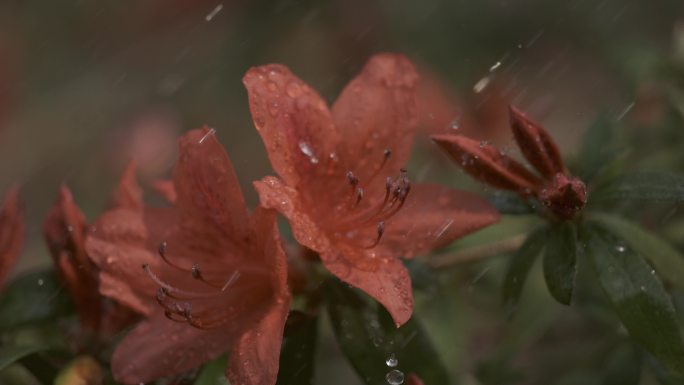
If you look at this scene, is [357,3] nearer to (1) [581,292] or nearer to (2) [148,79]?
(2) [148,79]

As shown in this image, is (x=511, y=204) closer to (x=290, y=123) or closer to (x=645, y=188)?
(x=645, y=188)

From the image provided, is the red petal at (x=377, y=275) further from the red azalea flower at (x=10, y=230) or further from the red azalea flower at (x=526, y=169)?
the red azalea flower at (x=10, y=230)

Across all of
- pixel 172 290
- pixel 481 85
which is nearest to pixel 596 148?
pixel 172 290

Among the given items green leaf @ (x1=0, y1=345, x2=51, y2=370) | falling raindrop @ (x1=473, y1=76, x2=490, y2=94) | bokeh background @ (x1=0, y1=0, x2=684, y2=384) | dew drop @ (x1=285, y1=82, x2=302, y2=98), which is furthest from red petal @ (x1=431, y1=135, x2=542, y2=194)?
falling raindrop @ (x1=473, y1=76, x2=490, y2=94)

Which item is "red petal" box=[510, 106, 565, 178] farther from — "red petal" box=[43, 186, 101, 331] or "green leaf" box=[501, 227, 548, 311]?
"red petal" box=[43, 186, 101, 331]

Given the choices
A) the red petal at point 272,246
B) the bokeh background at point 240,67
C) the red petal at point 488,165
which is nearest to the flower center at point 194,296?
the red petal at point 272,246

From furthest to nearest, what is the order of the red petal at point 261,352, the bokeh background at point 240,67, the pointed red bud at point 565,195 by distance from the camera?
1. the bokeh background at point 240,67
2. the pointed red bud at point 565,195
3. the red petal at point 261,352
